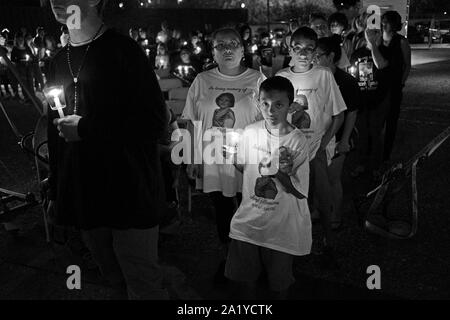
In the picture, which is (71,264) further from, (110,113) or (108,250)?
(110,113)

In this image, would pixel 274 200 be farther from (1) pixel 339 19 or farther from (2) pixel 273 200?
(1) pixel 339 19

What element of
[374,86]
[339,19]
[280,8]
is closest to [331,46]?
[374,86]

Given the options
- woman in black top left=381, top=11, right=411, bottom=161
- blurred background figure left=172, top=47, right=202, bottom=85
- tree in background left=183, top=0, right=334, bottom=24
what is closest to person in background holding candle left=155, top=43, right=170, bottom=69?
blurred background figure left=172, top=47, right=202, bottom=85

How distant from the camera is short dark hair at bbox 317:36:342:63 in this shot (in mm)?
3963

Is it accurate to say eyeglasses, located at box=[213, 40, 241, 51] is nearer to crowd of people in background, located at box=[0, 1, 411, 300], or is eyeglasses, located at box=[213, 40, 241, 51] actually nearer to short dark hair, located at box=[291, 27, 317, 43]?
crowd of people in background, located at box=[0, 1, 411, 300]

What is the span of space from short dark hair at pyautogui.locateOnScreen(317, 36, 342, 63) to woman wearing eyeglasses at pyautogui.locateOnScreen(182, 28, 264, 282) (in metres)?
0.84

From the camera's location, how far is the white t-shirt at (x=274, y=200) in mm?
2760

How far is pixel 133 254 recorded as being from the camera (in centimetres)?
235

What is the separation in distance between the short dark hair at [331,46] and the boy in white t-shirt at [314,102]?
419 mm

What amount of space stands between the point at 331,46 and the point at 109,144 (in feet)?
8.09
